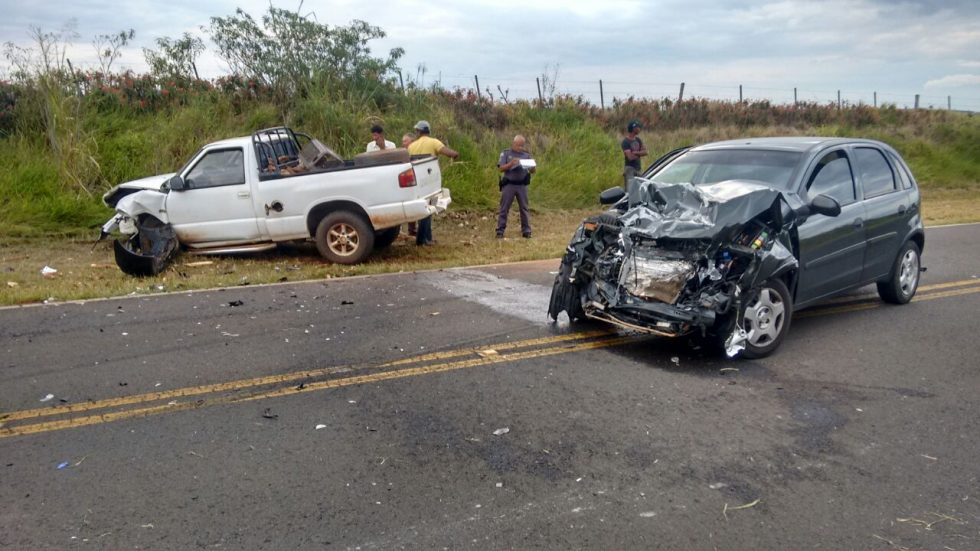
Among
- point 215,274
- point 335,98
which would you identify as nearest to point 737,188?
point 215,274

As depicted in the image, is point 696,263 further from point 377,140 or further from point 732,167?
point 377,140

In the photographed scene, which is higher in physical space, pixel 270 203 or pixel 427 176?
pixel 427 176

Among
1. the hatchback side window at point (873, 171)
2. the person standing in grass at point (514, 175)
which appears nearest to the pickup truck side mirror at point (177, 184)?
the person standing in grass at point (514, 175)

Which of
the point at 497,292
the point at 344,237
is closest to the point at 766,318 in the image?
the point at 497,292

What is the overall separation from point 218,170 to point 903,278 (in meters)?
8.84

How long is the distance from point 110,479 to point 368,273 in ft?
21.6

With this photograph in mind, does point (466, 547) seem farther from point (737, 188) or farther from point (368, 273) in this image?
point (368, 273)

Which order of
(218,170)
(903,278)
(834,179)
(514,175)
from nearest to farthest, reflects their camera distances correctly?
1. (834,179)
2. (903,278)
3. (218,170)
4. (514,175)

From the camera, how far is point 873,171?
8297 millimetres

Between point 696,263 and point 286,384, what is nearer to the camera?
point 286,384

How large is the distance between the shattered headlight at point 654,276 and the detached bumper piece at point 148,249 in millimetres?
6815

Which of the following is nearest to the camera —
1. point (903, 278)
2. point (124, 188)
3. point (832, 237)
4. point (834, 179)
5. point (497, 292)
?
point (832, 237)

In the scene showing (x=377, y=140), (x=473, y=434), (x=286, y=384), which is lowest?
(x=473, y=434)

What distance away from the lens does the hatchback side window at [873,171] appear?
812cm
